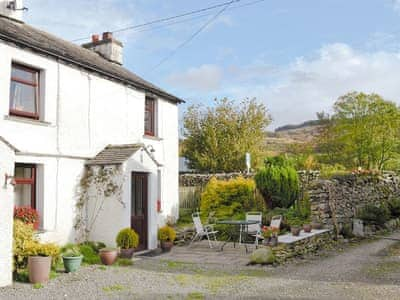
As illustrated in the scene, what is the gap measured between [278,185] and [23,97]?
10.3 meters

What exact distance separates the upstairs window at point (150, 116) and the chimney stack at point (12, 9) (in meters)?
5.11

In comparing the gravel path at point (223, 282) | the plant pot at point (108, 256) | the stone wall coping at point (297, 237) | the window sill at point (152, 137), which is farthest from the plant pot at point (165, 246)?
the window sill at point (152, 137)

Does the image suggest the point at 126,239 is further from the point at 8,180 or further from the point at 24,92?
the point at 24,92

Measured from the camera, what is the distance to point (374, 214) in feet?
56.2

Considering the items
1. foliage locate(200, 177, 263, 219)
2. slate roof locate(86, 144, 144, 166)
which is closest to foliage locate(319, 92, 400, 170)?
foliage locate(200, 177, 263, 219)

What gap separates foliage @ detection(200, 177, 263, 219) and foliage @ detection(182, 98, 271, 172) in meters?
10.5

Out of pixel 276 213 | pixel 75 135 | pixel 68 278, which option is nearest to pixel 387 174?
pixel 276 213

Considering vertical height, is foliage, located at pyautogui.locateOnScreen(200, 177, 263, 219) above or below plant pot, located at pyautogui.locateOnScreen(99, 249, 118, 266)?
above

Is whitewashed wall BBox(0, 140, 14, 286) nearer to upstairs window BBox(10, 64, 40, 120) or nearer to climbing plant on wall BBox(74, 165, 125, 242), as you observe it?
upstairs window BBox(10, 64, 40, 120)

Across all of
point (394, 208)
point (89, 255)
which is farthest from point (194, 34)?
point (394, 208)

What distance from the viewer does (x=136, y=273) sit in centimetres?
927

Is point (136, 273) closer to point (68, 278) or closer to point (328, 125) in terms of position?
point (68, 278)

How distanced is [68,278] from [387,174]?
1696 centimetres

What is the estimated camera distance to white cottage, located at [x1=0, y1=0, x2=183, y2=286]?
10336 mm
